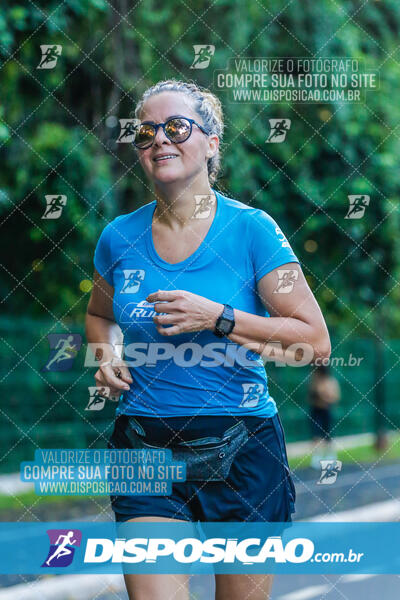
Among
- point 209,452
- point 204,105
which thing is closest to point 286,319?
point 209,452

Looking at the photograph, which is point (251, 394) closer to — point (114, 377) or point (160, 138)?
point (114, 377)

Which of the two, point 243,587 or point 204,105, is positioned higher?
point 204,105

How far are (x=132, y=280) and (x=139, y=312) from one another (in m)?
0.13

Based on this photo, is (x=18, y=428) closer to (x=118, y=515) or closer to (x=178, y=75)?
(x=178, y=75)

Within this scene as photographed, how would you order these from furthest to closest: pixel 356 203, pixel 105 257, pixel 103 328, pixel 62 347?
1. pixel 356 203
2. pixel 62 347
3. pixel 103 328
4. pixel 105 257

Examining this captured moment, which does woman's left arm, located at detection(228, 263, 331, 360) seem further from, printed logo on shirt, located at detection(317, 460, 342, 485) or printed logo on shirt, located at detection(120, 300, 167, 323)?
printed logo on shirt, located at detection(317, 460, 342, 485)

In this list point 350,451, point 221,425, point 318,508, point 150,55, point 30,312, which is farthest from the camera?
point 350,451

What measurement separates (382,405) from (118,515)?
1344 cm

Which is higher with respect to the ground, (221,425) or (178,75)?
(178,75)

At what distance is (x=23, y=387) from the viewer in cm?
977

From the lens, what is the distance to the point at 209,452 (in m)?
2.85

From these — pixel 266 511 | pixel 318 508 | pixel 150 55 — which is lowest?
pixel 318 508

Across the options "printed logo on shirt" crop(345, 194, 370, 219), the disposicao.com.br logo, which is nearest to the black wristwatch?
the disposicao.com.br logo

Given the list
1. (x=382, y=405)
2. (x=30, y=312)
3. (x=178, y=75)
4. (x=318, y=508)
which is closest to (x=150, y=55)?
(x=178, y=75)
